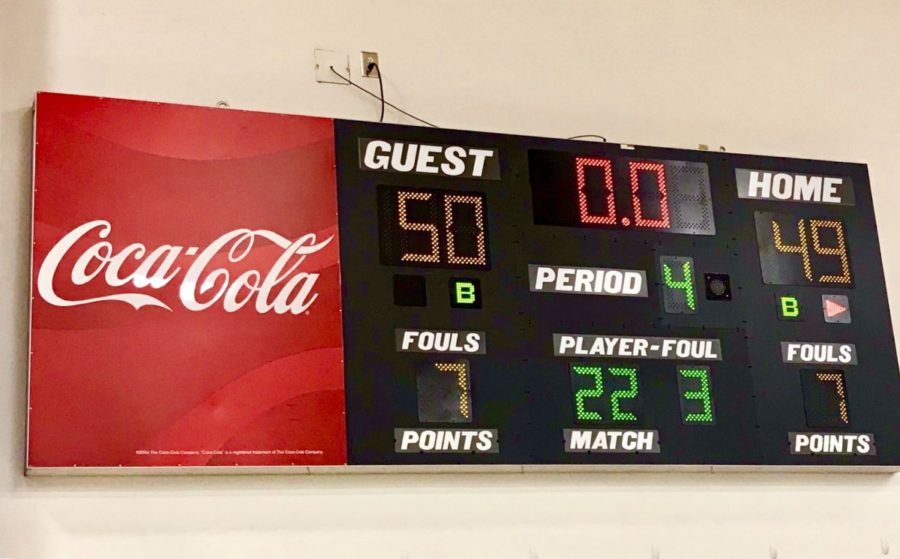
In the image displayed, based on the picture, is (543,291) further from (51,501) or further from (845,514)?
(51,501)

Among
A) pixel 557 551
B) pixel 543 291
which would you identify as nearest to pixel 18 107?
pixel 543 291

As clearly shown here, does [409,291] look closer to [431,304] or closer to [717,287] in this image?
[431,304]

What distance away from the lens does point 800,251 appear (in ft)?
15.6

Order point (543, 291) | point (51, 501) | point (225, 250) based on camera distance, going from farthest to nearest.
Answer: point (543, 291) → point (225, 250) → point (51, 501)

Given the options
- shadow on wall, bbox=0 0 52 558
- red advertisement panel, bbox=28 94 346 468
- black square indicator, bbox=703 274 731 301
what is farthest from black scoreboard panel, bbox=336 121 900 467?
shadow on wall, bbox=0 0 52 558

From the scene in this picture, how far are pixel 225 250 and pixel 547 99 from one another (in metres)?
1.37

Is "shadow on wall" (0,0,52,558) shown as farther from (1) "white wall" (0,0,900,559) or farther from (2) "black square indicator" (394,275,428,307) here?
(2) "black square indicator" (394,275,428,307)

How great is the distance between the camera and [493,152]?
4.49m

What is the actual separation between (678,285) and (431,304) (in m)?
0.88

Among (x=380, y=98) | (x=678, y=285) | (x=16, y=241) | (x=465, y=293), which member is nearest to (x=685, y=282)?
(x=678, y=285)

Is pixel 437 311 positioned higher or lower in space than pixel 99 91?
lower

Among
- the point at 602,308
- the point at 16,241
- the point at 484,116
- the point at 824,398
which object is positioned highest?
the point at 484,116

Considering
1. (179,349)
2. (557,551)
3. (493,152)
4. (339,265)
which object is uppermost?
(493,152)

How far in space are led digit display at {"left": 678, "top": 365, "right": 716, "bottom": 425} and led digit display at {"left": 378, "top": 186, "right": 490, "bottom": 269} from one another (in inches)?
29.4
